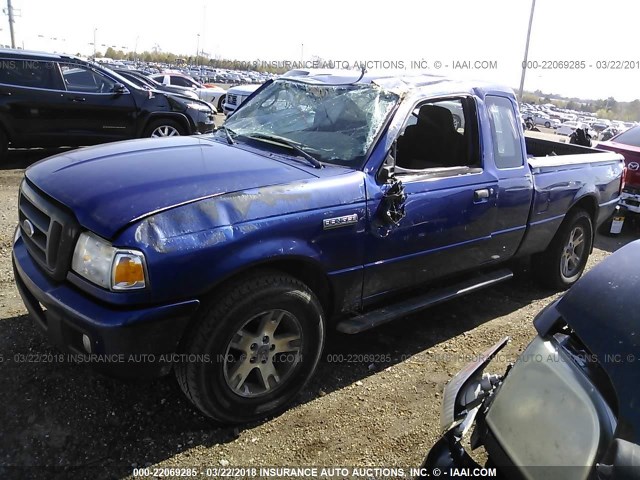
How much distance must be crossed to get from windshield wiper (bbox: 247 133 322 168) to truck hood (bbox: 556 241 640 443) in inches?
69.4

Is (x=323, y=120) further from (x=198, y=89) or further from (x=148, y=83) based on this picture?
(x=198, y=89)

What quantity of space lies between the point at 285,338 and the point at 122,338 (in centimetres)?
91

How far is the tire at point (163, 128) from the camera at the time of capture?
8.99m

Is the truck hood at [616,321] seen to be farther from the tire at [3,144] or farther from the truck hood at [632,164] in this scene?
the tire at [3,144]

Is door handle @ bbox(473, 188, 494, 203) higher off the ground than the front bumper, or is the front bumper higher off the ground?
door handle @ bbox(473, 188, 494, 203)

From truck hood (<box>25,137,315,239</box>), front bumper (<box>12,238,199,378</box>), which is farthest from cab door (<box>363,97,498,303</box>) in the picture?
front bumper (<box>12,238,199,378</box>)

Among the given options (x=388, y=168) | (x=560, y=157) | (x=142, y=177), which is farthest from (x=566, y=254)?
(x=142, y=177)

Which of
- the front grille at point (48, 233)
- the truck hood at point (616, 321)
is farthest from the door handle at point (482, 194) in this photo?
the front grille at point (48, 233)

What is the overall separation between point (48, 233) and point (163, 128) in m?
6.93

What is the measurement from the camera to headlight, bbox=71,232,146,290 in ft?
7.61

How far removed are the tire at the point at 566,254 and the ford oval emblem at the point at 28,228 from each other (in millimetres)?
4261

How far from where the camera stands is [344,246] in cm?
300

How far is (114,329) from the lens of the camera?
7.55ft

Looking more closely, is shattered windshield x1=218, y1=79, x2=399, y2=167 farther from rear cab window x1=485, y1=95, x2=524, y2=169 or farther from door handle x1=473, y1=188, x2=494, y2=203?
rear cab window x1=485, y1=95, x2=524, y2=169
